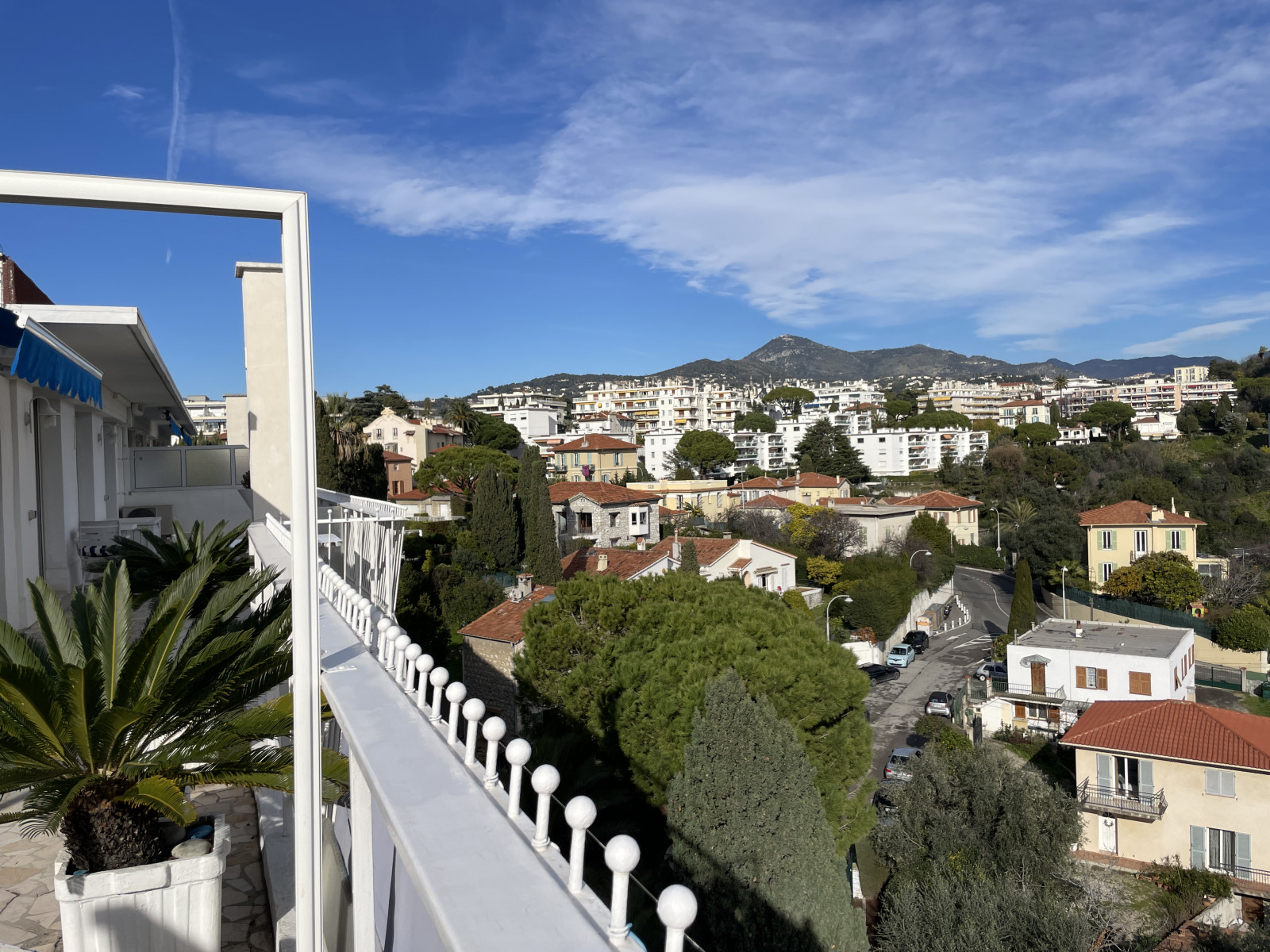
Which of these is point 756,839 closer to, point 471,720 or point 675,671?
point 675,671

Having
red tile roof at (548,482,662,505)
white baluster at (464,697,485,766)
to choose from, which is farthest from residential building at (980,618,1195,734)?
white baluster at (464,697,485,766)

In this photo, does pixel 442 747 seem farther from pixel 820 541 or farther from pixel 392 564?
pixel 820 541

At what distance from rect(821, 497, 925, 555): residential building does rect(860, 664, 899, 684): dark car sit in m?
14.7

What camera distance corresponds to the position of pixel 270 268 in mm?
10727

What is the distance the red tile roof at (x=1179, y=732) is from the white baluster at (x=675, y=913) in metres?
23.7

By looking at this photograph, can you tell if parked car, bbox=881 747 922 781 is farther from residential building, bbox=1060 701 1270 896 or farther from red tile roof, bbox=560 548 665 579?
red tile roof, bbox=560 548 665 579

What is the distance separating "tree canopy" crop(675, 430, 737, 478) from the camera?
273 ft

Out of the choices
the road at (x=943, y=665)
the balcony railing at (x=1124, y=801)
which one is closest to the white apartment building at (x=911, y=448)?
the road at (x=943, y=665)

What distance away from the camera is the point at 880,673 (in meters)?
34.1

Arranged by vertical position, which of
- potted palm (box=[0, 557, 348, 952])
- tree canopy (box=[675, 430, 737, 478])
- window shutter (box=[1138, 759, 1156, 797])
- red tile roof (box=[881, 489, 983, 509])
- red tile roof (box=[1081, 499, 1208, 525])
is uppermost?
tree canopy (box=[675, 430, 737, 478])

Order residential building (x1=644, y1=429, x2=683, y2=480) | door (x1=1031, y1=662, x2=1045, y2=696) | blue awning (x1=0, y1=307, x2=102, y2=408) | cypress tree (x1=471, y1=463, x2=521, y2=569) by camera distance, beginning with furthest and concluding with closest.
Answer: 1. residential building (x1=644, y1=429, x2=683, y2=480)
2. cypress tree (x1=471, y1=463, x2=521, y2=569)
3. door (x1=1031, y1=662, x2=1045, y2=696)
4. blue awning (x1=0, y1=307, x2=102, y2=408)

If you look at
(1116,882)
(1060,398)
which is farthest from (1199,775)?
(1060,398)

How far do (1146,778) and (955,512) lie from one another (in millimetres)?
37409

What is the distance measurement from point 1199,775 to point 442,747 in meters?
23.8
